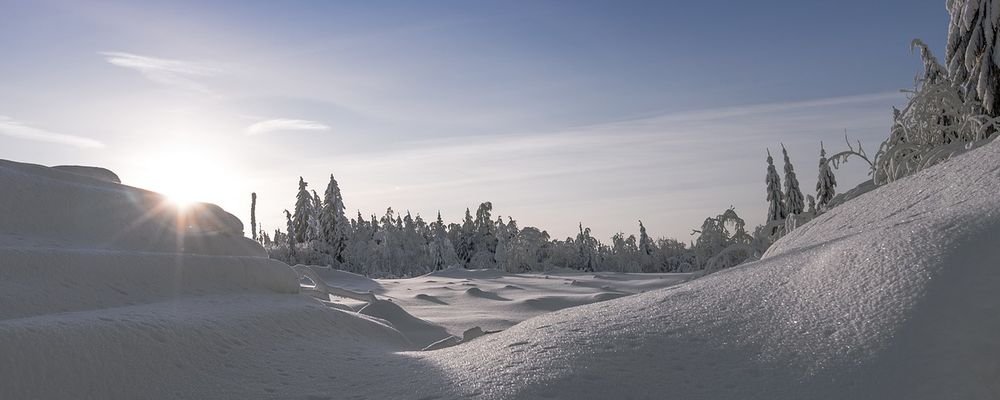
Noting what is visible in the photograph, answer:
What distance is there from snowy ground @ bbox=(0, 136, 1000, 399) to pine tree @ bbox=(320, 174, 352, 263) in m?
43.0

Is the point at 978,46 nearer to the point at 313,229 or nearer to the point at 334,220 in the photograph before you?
the point at 334,220

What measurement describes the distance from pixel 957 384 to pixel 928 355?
0.10 metres

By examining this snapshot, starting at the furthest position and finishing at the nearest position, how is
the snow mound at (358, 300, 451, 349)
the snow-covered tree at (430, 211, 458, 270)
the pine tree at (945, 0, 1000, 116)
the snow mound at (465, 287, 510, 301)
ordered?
the snow-covered tree at (430, 211, 458, 270) < the snow mound at (465, 287, 510, 301) < the pine tree at (945, 0, 1000, 116) < the snow mound at (358, 300, 451, 349)

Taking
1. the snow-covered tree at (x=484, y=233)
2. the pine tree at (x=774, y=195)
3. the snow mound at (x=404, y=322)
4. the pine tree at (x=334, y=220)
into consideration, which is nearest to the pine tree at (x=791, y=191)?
the pine tree at (x=774, y=195)

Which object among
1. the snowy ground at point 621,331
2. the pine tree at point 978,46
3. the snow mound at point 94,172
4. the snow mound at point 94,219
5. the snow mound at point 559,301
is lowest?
the snow mound at point 559,301

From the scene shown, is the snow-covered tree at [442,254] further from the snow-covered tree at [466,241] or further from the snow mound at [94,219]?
the snow mound at [94,219]

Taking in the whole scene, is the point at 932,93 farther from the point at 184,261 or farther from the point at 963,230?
the point at 184,261

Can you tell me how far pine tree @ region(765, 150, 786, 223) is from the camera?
29625 mm

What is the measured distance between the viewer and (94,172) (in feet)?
16.5

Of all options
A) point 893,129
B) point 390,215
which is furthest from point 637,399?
point 390,215

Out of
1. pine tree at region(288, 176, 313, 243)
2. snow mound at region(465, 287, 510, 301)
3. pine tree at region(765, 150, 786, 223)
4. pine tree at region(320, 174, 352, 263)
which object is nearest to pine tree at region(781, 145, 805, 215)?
pine tree at region(765, 150, 786, 223)

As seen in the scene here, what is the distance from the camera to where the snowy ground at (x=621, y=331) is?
1531 millimetres

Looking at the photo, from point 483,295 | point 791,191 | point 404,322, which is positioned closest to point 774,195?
point 791,191

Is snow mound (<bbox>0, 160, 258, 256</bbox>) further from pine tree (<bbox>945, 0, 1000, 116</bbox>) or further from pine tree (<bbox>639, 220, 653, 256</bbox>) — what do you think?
pine tree (<bbox>639, 220, 653, 256</bbox>)
